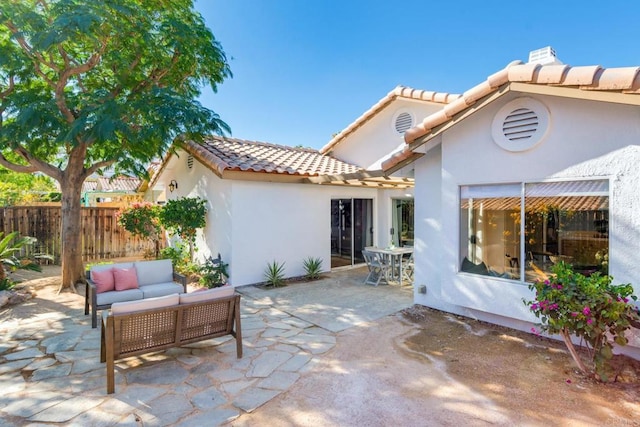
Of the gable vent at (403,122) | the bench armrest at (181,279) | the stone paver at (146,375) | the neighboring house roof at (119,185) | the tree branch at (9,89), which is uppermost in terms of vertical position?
the gable vent at (403,122)

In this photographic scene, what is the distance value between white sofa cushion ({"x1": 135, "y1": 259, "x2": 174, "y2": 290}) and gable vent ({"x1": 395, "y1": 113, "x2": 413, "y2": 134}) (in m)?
10.1

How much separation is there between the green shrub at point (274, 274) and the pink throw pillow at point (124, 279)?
403cm

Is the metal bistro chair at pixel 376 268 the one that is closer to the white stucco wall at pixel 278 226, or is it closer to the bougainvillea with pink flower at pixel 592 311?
the white stucco wall at pixel 278 226

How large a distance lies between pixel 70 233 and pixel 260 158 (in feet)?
21.1

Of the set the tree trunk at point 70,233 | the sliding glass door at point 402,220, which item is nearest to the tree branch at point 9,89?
the tree trunk at point 70,233

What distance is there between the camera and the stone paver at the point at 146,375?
4.09m

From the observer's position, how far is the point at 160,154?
10.8 meters

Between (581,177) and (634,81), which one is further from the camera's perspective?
(581,177)

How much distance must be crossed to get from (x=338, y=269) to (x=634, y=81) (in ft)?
34.0

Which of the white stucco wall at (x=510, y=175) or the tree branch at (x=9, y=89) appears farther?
the tree branch at (x=9, y=89)

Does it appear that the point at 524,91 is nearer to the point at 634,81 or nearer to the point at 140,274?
the point at 634,81

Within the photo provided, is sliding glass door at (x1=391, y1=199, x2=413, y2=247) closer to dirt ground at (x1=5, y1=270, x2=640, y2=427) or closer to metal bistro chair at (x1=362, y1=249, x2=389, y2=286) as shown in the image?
metal bistro chair at (x1=362, y1=249, x2=389, y2=286)

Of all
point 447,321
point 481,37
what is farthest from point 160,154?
point 481,37

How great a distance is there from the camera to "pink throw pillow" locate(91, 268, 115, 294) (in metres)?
7.63
